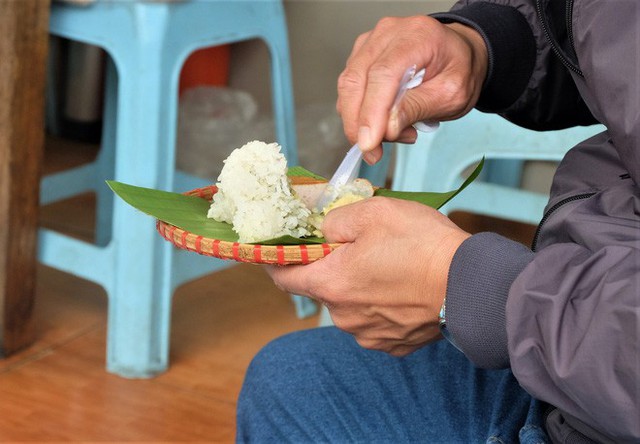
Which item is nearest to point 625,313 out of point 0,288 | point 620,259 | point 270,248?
point 620,259

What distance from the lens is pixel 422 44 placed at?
94 cm

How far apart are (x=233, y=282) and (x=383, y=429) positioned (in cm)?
132

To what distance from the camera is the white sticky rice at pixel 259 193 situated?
2.84ft

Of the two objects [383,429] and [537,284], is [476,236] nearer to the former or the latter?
[537,284]

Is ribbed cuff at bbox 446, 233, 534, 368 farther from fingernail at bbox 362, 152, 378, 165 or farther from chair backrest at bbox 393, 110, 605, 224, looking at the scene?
chair backrest at bbox 393, 110, 605, 224

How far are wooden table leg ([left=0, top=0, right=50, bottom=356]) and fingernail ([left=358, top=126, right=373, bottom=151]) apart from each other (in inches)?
36.3

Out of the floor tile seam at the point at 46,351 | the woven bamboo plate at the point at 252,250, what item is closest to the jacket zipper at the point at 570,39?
the woven bamboo plate at the point at 252,250

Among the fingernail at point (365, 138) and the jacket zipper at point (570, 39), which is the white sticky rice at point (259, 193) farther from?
the jacket zipper at point (570, 39)

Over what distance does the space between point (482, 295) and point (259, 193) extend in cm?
25

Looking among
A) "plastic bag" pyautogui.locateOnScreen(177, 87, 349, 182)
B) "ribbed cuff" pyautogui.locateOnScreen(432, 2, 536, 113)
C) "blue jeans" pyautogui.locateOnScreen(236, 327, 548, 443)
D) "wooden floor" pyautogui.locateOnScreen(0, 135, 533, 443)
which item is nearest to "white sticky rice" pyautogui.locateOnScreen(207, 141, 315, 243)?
"blue jeans" pyautogui.locateOnScreen(236, 327, 548, 443)

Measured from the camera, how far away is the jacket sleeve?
1.03 m

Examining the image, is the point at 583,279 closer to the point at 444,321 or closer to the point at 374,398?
the point at 444,321

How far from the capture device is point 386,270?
0.80m

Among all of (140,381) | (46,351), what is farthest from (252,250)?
(46,351)
